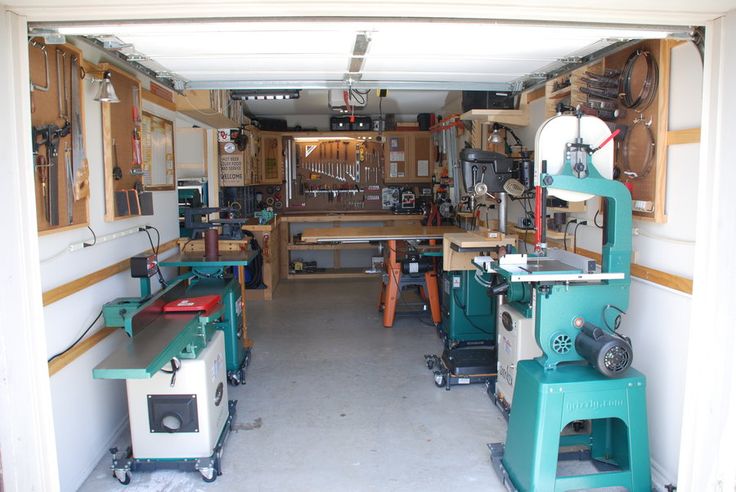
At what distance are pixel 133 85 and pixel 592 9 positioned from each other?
2723 mm

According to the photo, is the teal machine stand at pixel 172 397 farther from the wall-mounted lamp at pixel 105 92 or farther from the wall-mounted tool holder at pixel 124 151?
the wall-mounted lamp at pixel 105 92

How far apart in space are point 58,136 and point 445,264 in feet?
8.95

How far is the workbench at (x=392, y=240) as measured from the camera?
504 centimetres

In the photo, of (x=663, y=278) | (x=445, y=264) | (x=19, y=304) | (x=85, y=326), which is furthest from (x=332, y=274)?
(x=19, y=304)

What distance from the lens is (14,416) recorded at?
1717 millimetres

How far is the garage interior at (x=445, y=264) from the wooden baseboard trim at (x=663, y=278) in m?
0.02

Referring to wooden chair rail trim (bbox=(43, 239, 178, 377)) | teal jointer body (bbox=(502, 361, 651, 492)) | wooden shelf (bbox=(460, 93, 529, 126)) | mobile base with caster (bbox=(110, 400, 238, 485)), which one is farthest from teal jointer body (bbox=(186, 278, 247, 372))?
wooden shelf (bbox=(460, 93, 529, 126))

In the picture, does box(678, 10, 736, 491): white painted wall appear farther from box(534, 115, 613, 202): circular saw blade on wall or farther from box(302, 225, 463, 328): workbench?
box(302, 225, 463, 328): workbench

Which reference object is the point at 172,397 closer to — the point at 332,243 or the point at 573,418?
the point at 573,418

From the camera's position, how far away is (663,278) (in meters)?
2.54

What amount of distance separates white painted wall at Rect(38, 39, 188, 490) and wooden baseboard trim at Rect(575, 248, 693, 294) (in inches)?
107

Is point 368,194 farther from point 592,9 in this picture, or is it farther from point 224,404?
point 592,9

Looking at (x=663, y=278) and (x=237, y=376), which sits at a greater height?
(x=663, y=278)

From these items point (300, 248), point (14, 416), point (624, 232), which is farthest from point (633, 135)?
point (300, 248)
